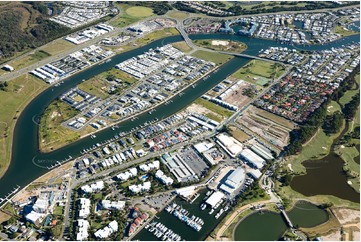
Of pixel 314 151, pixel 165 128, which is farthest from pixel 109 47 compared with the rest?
pixel 314 151

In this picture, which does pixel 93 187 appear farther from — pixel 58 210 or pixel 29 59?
pixel 29 59

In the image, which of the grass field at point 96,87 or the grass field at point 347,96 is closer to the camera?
the grass field at point 96,87

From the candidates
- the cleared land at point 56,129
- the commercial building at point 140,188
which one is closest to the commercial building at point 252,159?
the commercial building at point 140,188

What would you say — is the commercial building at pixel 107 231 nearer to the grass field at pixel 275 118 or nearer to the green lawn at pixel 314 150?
the green lawn at pixel 314 150

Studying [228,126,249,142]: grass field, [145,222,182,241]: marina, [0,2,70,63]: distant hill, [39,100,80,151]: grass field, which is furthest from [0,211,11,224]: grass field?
[0,2,70,63]: distant hill

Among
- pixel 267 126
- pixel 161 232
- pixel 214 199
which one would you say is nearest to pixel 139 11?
pixel 267 126

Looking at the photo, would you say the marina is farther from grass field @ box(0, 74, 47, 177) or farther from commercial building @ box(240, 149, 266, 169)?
grass field @ box(0, 74, 47, 177)
